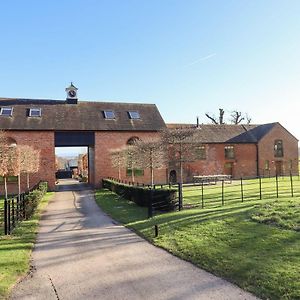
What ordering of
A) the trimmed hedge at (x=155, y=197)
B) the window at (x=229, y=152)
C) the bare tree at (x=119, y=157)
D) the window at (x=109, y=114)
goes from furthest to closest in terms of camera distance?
the window at (x=229, y=152) → the window at (x=109, y=114) → the bare tree at (x=119, y=157) → the trimmed hedge at (x=155, y=197)

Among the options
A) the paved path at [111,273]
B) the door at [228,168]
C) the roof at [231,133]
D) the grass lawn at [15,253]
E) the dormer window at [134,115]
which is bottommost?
the paved path at [111,273]

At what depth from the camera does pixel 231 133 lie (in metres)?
42.9

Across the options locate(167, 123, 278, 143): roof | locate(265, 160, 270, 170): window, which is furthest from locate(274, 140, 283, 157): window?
locate(167, 123, 278, 143): roof

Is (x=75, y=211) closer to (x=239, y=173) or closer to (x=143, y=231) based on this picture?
(x=143, y=231)

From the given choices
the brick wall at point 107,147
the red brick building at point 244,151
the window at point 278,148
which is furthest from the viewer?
the window at point 278,148

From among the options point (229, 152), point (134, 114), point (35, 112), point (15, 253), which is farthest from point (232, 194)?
point (229, 152)

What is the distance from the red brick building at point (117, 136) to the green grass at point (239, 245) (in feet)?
67.9

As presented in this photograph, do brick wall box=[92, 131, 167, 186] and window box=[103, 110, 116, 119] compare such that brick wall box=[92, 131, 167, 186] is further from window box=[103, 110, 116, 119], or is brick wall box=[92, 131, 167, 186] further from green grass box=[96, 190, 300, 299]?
green grass box=[96, 190, 300, 299]

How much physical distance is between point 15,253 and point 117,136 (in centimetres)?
2582

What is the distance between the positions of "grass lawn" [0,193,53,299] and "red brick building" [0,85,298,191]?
773 inches

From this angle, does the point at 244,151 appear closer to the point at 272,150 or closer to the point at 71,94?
the point at 272,150

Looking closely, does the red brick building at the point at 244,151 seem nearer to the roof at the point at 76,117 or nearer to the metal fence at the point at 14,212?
the roof at the point at 76,117

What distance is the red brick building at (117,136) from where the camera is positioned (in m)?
32.6

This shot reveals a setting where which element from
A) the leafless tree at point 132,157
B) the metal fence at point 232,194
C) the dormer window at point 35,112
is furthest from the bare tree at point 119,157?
the dormer window at point 35,112
